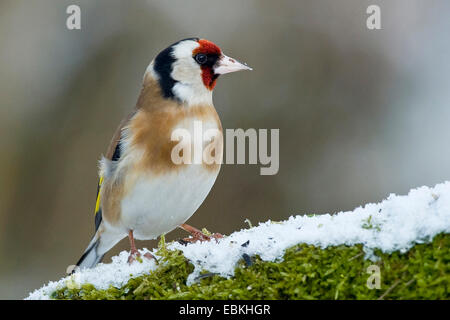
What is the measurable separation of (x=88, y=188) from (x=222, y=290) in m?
5.20

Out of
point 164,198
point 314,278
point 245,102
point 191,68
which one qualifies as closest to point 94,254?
point 164,198

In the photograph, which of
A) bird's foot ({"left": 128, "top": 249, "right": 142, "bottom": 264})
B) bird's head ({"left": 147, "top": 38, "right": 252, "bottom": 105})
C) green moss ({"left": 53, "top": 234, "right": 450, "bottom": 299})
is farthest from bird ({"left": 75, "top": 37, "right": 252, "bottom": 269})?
green moss ({"left": 53, "top": 234, "right": 450, "bottom": 299})

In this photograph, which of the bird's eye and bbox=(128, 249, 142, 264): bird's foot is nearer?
bbox=(128, 249, 142, 264): bird's foot

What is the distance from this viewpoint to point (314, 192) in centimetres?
749

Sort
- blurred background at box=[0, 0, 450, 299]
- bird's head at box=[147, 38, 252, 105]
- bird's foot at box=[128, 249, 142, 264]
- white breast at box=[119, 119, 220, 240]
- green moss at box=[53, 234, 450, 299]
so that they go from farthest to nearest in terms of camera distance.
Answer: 1. blurred background at box=[0, 0, 450, 299]
2. bird's head at box=[147, 38, 252, 105]
3. white breast at box=[119, 119, 220, 240]
4. bird's foot at box=[128, 249, 142, 264]
5. green moss at box=[53, 234, 450, 299]

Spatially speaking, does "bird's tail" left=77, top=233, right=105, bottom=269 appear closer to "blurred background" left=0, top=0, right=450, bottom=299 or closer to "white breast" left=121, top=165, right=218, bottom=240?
"white breast" left=121, top=165, right=218, bottom=240

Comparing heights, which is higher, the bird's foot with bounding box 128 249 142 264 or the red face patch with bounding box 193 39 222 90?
the red face patch with bounding box 193 39 222 90

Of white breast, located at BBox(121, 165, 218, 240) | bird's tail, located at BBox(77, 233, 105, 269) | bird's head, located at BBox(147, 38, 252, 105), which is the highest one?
bird's head, located at BBox(147, 38, 252, 105)

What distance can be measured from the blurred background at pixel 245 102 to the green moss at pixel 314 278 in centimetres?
450

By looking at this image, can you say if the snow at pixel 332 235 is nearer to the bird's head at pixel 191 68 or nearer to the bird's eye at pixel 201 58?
the bird's head at pixel 191 68

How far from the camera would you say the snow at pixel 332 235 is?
2.02 meters

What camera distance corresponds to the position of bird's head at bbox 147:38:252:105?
3.63 meters

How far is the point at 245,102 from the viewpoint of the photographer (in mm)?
7484

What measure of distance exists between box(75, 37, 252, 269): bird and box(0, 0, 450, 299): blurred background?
10.7 feet
